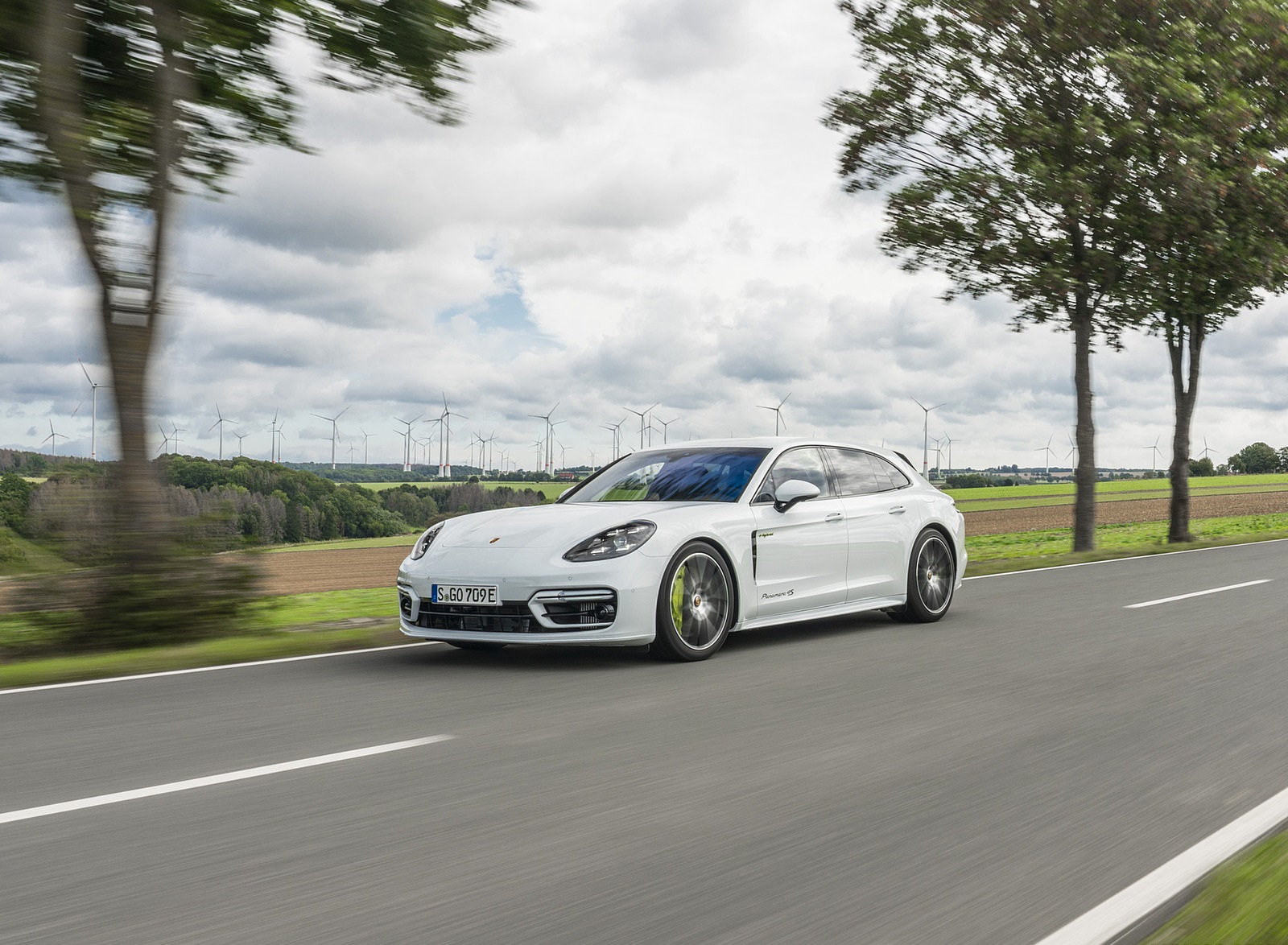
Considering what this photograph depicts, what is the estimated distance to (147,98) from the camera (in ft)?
31.3

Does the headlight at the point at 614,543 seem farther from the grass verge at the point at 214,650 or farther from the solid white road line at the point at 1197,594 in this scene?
the solid white road line at the point at 1197,594

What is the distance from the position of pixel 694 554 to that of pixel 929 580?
115 inches

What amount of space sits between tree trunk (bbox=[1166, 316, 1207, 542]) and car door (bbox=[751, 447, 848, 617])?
17539 mm

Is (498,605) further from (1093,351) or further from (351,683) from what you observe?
(1093,351)

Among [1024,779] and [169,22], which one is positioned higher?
[169,22]

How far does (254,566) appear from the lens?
8977 mm

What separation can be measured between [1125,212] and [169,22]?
1605 cm

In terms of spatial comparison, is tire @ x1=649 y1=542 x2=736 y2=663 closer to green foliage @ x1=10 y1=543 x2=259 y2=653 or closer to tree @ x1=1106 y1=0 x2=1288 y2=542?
green foliage @ x1=10 y1=543 x2=259 y2=653

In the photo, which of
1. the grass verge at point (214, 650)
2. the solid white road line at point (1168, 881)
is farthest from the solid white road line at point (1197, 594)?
→ the solid white road line at point (1168, 881)

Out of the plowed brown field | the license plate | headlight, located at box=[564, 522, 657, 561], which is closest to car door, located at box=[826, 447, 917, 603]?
headlight, located at box=[564, 522, 657, 561]

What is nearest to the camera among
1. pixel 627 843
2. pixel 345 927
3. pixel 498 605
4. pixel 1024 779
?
pixel 345 927

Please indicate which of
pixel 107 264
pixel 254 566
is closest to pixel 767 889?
pixel 254 566

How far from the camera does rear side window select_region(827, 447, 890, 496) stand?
930 cm

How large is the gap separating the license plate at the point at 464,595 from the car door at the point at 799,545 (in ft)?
6.23
